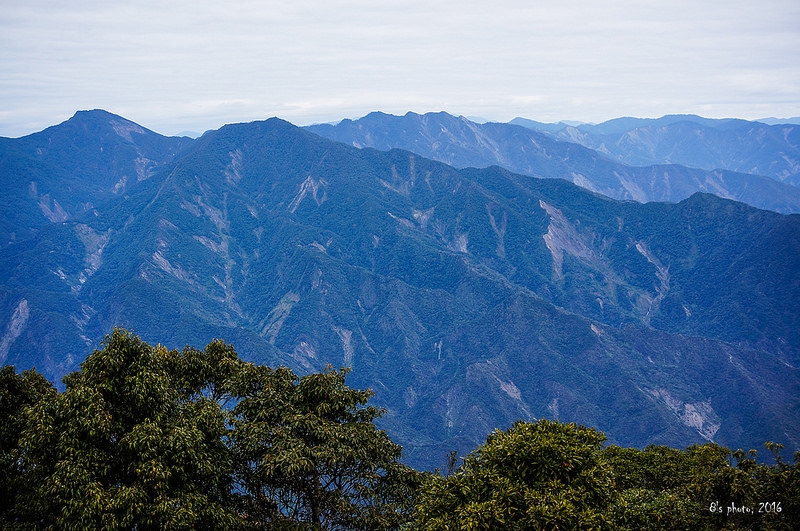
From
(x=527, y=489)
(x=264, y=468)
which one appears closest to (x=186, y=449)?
(x=264, y=468)

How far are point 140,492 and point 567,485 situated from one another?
52.9ft

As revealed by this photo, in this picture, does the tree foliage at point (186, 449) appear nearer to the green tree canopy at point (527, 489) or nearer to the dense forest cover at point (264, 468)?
the dense forest cover at point (264, 468)

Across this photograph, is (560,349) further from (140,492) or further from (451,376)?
(140,492)

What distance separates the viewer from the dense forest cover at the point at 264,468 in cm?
2161

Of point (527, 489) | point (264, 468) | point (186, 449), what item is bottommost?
point (186, 449)

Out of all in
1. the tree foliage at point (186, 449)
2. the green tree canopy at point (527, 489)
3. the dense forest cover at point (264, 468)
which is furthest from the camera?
the tree foliage at point (186, 449)

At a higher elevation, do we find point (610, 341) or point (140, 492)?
point (610, 341)

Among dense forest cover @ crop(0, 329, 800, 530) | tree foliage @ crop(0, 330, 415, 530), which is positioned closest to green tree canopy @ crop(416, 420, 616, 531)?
dense forest cover @ crop(0, 329, 800, 530)

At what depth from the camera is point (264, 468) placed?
2597cm

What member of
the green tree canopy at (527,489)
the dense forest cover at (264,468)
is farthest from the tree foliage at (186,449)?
the green tree canopy at (527,489)

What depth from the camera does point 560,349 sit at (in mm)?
184875

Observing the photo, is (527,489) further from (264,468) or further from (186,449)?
(186,449)

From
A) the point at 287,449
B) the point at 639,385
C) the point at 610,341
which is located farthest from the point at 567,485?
the point at 610,341

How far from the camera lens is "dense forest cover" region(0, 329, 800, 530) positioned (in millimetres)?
21609
